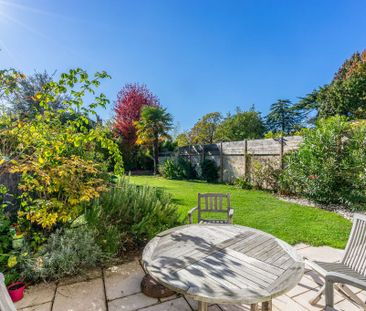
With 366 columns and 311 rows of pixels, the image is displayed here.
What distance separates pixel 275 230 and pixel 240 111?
61.0 feet

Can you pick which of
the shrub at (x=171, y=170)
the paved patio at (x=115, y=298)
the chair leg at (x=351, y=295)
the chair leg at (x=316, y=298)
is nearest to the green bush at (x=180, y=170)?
the shrub at (x=171, y=170)

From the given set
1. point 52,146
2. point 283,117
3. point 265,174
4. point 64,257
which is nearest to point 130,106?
point 265,174

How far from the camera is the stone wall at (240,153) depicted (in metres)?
6.84

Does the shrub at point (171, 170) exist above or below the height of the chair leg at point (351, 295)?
above

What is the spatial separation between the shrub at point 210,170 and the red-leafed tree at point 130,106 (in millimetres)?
7158

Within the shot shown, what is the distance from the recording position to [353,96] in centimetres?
1398

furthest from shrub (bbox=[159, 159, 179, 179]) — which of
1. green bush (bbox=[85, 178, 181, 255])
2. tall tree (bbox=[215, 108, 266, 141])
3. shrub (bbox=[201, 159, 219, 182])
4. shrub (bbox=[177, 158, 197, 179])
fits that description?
tall tree (bbox=[215, 108, 266, 141])

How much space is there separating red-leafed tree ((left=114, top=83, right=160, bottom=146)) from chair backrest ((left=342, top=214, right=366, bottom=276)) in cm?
1418

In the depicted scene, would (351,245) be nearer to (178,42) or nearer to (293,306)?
(293,306)

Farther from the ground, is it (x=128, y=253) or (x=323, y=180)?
(x=323, y=180)

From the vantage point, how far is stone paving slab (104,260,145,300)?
195 centimetres

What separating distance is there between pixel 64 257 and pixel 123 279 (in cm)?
68

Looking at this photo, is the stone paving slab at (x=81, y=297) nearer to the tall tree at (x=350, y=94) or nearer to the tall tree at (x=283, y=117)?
the tall tree at (x=350, y=94)

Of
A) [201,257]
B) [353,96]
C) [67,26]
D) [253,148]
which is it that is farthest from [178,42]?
[353,96]
